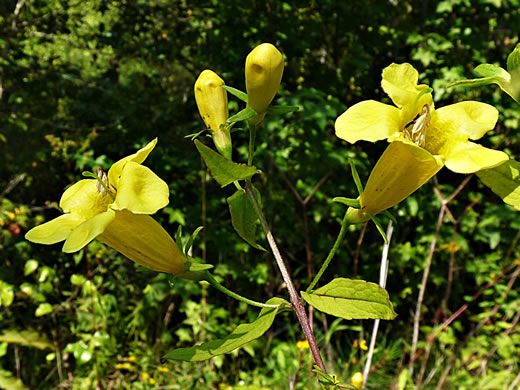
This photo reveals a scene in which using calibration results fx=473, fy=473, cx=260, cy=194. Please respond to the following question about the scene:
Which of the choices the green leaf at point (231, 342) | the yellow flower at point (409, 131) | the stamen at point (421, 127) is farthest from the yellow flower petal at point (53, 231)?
the stamen at point (421, 127)

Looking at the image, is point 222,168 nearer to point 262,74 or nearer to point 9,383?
point 262,74

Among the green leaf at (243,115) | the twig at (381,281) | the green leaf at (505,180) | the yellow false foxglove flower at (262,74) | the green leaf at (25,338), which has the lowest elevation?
the green leaf at (25,338)

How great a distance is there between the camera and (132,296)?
12.3 feet

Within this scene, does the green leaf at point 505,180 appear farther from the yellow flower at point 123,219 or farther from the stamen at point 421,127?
the yellow flower at point 123,219

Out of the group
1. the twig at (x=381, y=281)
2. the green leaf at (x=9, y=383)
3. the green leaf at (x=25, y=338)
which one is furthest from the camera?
the green leaf at (x=25, y=338)

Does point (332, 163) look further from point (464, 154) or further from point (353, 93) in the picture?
point (464, 154)

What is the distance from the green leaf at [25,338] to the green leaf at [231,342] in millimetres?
2469

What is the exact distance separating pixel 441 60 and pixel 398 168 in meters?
3.03

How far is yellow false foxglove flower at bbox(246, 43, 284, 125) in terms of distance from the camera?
2.54 feet

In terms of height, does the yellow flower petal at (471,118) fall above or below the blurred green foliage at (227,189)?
above

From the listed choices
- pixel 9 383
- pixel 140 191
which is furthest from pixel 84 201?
pixel 9 383

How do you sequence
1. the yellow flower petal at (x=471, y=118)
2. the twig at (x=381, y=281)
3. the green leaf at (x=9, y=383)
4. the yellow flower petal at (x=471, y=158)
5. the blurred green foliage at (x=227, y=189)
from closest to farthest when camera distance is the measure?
the yellow flower petal at (x=471, y=158) → the yellow flower petal at (x=471, y=118) → the twig at (x=381, y=281) → the green leaf at (x=9, y=383) → the blurred green foliage at (x=227, y=189)

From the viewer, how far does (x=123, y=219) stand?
0.80 metres

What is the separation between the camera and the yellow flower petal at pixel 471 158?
2.06 feet
